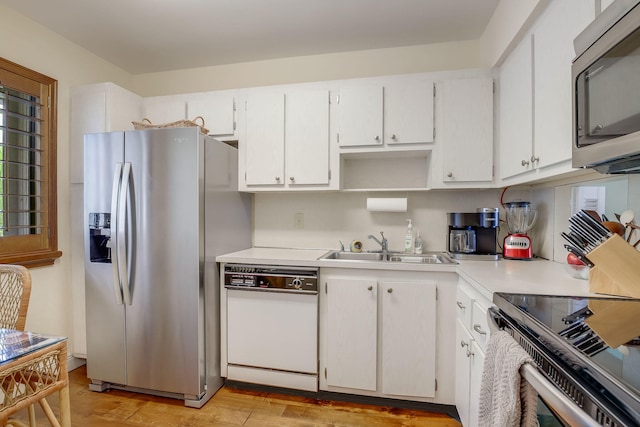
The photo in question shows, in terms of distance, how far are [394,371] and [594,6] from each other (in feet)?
6.40

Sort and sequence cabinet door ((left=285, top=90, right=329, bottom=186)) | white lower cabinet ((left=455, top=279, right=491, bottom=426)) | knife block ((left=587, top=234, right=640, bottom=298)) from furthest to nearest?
cabinet door ((left=285, top=90, right=329, bottom=186)) < white lower cabinet ((left=455, top=279, right=491, bottom=426)) < knife block ((left=587, top=234, right=640, bottom=298))

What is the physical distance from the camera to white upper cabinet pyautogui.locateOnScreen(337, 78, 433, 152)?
6.93 ft

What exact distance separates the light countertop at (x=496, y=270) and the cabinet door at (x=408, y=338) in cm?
15

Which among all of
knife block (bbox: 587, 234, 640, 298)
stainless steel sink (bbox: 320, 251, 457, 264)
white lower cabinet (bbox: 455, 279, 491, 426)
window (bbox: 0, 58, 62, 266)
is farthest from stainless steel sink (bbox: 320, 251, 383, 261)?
window (bbox: 0, 58, 62, 266)

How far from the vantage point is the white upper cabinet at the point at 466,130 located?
2.03m

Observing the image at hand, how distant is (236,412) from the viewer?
74.4 inches

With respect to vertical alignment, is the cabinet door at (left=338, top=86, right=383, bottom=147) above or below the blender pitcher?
above

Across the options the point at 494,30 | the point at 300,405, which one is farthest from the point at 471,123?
the point at 300,405

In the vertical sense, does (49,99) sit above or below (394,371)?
above

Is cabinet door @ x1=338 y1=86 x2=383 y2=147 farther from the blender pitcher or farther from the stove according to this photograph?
the stove

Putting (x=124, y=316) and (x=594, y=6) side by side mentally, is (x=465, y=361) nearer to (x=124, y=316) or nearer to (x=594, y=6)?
(x=594, y=6)

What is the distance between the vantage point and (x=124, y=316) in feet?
6.58

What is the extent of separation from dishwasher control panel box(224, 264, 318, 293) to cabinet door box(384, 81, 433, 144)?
110 centimetres

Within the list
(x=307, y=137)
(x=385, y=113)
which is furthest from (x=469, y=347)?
(x=307, y=137)
